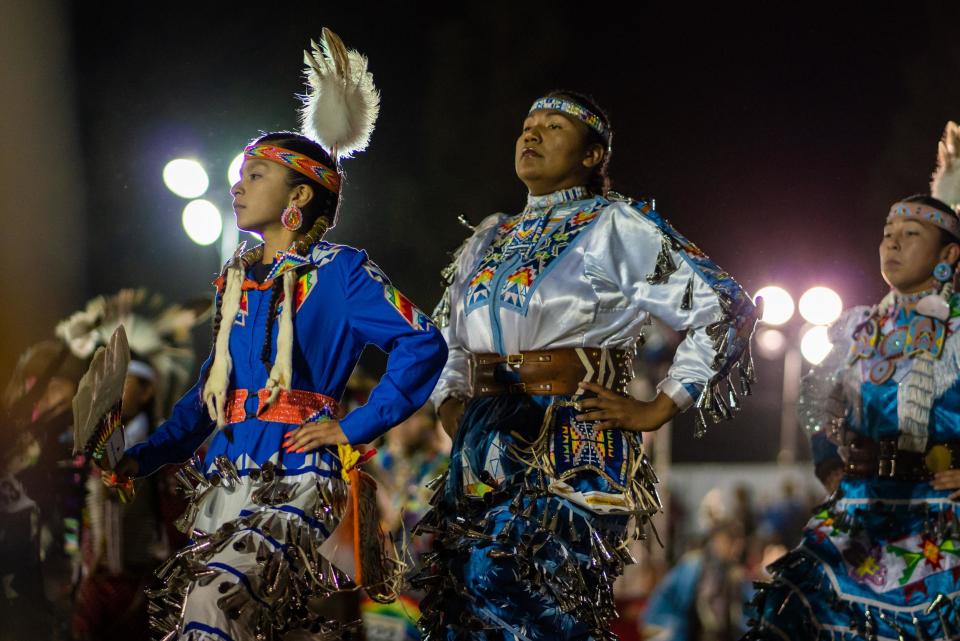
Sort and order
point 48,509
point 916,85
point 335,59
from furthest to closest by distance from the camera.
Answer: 1. point 916,85
2. point 48,509
3. point 335,59

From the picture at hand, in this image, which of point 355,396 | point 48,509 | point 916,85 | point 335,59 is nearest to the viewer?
point 335,59

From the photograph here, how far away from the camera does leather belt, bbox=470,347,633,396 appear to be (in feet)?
12.8

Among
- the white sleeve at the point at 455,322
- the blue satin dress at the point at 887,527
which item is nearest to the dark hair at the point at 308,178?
the white sleeve at the point at 455,322

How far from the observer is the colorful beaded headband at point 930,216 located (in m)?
5.10

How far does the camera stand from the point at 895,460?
4.88 m

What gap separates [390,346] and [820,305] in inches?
200

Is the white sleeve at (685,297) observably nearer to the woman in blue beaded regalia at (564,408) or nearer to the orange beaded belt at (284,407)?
the woman in blue beaded regalia at (564,408)

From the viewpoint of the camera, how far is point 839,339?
17.5 feet

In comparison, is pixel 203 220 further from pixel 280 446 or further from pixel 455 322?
pixel 280 446

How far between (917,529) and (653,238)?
167cm

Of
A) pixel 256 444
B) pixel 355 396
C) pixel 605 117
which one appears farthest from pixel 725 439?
pixel 256 444

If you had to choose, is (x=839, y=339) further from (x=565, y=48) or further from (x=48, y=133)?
(x=48, y=133)

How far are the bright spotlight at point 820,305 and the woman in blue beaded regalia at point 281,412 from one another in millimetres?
4827

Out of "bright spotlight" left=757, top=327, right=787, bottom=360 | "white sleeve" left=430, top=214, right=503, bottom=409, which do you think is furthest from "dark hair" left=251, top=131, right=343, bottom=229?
"bright spotlight" left=757, top=327, right=787, bottom=360
